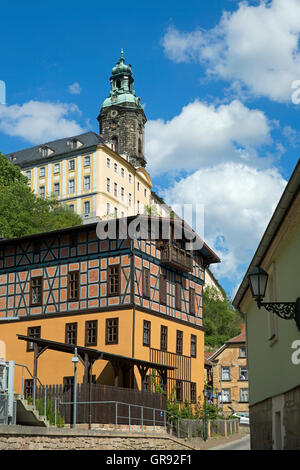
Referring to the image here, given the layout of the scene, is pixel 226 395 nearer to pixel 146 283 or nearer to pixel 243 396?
pixel 243 396

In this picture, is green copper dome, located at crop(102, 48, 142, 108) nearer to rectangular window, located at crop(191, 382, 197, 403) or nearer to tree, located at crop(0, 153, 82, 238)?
tree, located at crop(0, 153, 82, 238)

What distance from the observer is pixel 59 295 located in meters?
36.2

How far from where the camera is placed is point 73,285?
36.0 metres

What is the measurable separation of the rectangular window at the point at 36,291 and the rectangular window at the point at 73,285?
1.97m

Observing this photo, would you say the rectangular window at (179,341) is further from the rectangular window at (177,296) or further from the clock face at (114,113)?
the clock face at (114,113)

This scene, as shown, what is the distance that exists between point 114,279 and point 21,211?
2595cm

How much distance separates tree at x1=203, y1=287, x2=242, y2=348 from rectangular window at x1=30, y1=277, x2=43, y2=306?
1592 inches

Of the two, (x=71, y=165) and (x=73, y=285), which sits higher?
(x=71, y=165)

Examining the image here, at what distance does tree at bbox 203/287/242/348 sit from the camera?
2995 inches

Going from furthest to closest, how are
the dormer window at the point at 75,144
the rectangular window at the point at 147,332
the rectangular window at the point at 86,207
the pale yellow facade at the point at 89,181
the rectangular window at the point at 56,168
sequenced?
the rectangular window at the point at 56,168
the dormer window at the point at 75,144
the rectangular window at the point at 86,207
the pale yellow facade at the point at 89,181
the rectangular window at the point at 147,332

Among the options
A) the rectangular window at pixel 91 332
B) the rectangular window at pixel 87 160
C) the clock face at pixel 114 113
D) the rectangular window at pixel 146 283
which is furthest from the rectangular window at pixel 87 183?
the rectangular window at pixel 91 332

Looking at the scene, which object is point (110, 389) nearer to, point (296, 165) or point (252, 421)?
point (252, 421)

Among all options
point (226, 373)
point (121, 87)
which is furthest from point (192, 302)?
point (121, 87)

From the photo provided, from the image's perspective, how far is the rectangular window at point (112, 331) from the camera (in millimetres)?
33312
